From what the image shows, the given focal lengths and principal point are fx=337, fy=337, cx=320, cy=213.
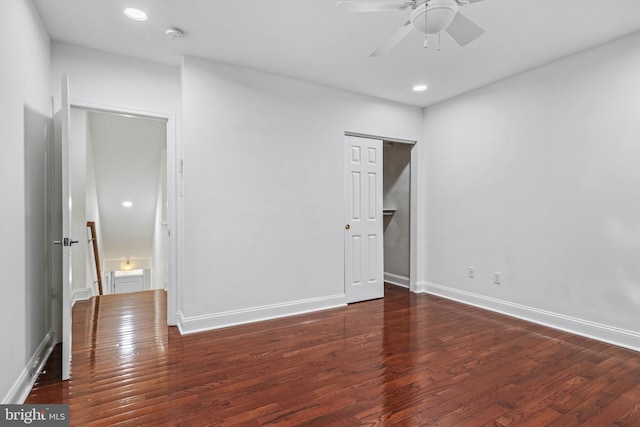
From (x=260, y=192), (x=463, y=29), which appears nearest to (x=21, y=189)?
(x=260, y=192)

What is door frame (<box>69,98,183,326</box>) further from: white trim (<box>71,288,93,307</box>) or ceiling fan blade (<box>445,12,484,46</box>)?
ceiling fan blade (<box>445,12,484,46</box>)

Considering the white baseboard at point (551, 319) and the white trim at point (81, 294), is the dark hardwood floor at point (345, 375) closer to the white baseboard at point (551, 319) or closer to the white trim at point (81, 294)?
the white baseboard at point (551, 319)

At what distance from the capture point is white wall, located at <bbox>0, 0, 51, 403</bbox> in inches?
72.6

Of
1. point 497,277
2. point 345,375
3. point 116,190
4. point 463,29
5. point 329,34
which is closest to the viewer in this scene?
point 463,29

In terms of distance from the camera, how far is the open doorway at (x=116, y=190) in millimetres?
4277

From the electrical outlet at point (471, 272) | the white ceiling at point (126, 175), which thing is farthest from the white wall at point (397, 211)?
the white ceiling at point (126, 175)

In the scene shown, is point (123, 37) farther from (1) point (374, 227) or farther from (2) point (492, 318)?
(2) point (492, 318)

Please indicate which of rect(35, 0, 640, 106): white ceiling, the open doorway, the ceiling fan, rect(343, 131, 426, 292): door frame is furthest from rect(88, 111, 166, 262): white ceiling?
rect(343, 131, 426, 292): door frame

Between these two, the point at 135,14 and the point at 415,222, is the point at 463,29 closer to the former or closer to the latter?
the point at 135,14

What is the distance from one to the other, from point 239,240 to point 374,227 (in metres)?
1.86

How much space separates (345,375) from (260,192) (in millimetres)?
1985

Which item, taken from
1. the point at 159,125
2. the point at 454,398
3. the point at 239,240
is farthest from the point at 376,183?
the point at 159,125

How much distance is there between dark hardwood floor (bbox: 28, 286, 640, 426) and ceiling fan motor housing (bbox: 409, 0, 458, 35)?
2.18 metres

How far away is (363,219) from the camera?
4395 millimetres
